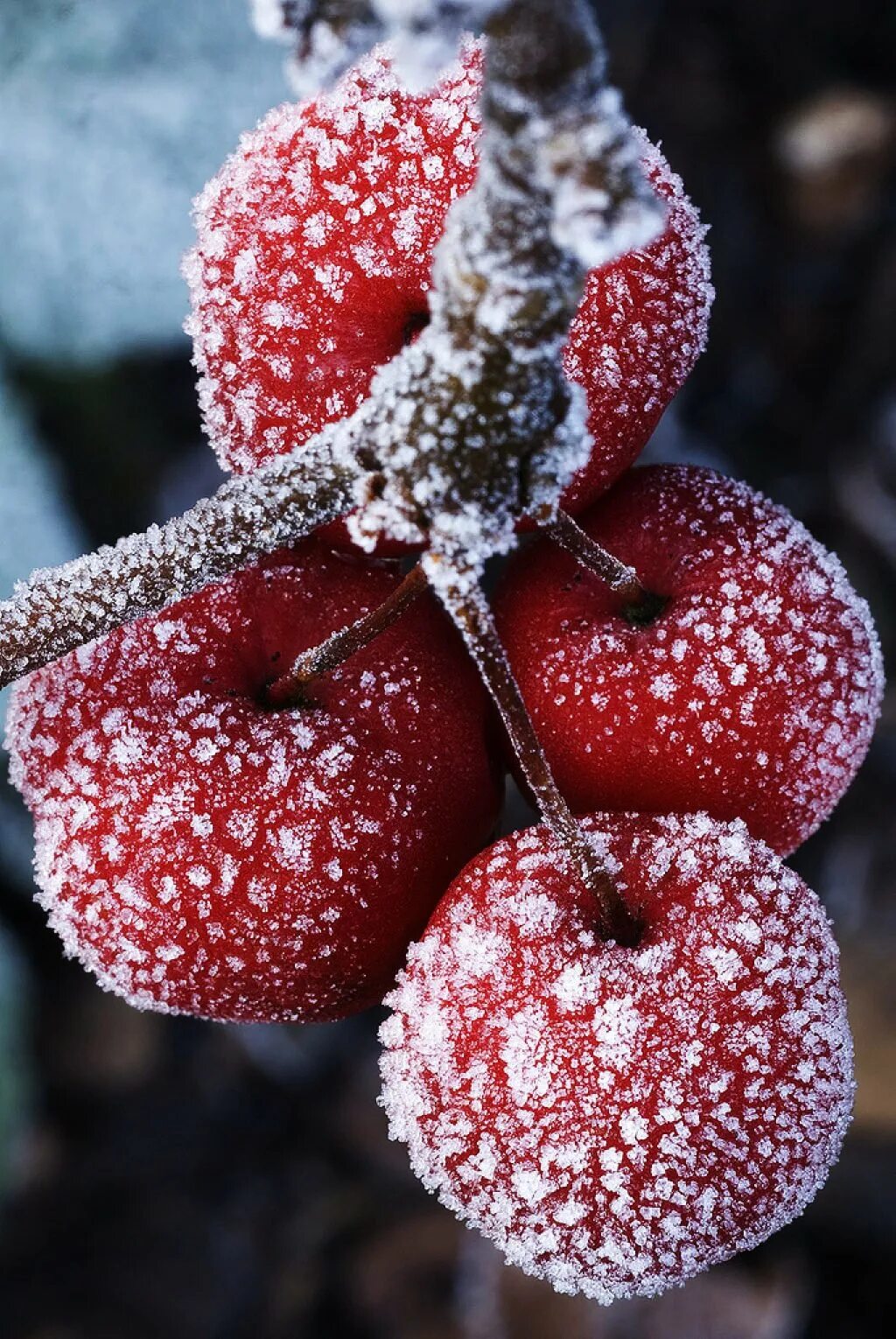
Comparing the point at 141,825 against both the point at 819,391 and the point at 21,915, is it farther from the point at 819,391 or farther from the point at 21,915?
the point at 819,391

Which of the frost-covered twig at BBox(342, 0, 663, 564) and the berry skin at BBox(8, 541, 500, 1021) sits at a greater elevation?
the frost-covered twig at BBox(342, 0, 663, 564)

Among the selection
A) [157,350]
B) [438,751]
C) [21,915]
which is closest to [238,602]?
[438,751]

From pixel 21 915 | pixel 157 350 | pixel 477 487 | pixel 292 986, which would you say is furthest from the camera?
pixel 21 915

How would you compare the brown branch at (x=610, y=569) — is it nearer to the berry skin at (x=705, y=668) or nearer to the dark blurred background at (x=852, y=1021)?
the berry skin at (x=705, y=668)

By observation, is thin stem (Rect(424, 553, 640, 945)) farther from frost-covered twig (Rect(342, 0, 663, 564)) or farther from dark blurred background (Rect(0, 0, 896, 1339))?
dark blurred background (Rect(0, 0, 896, 1339))

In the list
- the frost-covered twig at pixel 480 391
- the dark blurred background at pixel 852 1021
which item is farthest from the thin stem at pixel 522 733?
the dark blurred background at pixel 852 1021

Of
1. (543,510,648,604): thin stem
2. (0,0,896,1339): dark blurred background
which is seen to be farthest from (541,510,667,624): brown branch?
(0,0,896,1339): dark blurred background
